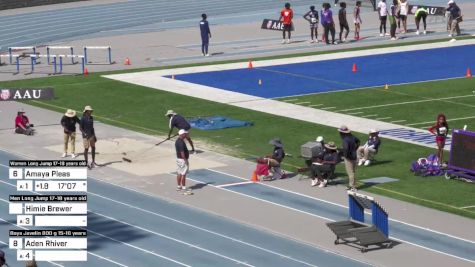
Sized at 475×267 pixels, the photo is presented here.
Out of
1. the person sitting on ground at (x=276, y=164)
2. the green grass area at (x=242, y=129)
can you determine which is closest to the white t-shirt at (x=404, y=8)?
the green grass area at (x=242, y=129)

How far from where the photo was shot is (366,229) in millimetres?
25812

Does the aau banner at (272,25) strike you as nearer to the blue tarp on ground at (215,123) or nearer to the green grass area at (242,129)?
the green grass area at (242,129)

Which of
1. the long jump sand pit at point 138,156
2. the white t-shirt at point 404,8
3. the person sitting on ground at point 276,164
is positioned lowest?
the long jump sand pit at point 138,156

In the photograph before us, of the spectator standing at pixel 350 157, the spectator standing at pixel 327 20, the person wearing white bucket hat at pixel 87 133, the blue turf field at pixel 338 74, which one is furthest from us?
the spectator standing at pixel 327 20

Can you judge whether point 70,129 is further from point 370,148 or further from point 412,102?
point 412,102

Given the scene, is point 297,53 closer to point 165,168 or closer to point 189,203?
point 165,168

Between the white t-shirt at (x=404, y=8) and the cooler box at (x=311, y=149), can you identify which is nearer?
the cooler box at (x=311, y=149)

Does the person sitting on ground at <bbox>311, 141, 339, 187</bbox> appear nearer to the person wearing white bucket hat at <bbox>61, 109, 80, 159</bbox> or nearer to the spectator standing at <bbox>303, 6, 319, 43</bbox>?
the person wearing white bucket hat at <bbox>61, 109, 80, 159</bbox>

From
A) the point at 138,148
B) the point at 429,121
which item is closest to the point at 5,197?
the point at 138,148

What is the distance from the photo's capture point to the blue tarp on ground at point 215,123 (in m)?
38.0

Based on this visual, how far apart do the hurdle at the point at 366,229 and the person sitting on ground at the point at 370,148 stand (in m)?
6.34

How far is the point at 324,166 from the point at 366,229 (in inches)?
187

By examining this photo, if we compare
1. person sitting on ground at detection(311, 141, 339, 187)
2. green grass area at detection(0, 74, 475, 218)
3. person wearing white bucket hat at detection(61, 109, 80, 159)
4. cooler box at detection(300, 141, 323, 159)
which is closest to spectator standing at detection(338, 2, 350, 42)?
green grass area at detection(0, 74, 475, 218)

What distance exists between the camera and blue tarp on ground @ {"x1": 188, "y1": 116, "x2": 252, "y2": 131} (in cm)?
3803
